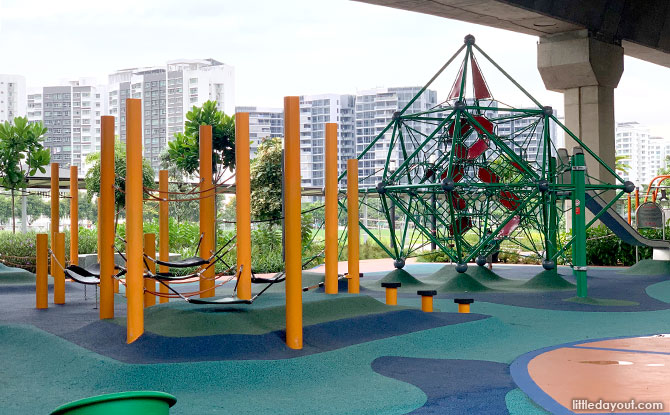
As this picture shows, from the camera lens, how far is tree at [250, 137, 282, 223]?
18.5 metres

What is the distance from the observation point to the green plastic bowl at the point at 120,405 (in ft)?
8.56

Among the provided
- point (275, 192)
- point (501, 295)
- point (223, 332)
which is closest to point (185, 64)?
point (275, 192)

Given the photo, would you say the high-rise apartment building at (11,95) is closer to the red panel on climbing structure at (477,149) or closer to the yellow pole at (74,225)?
the yellow pole at (74,225)

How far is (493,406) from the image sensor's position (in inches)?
204

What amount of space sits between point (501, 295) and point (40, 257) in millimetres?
7268

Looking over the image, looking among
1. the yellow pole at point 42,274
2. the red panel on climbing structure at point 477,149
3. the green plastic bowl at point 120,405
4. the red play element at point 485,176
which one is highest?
the red panel on climbing structure at point 477,149

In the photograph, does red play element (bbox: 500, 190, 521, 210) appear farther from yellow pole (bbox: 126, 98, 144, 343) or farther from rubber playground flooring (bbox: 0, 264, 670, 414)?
yellow pole (bbox: 126, 98, 144, 343)

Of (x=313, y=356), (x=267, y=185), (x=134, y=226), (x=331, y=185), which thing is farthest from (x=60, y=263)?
(x=267, y=185)

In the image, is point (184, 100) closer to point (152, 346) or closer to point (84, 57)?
point (84, 57)

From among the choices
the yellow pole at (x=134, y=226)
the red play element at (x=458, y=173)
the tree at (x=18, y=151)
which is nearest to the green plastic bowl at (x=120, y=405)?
the yellow pole at (x=134, y=226)

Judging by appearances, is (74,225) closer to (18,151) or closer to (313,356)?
(18,151)

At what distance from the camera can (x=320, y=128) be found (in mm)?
52469

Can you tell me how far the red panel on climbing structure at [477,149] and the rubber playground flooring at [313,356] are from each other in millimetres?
4744

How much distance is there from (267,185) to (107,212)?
1063 centimetres
